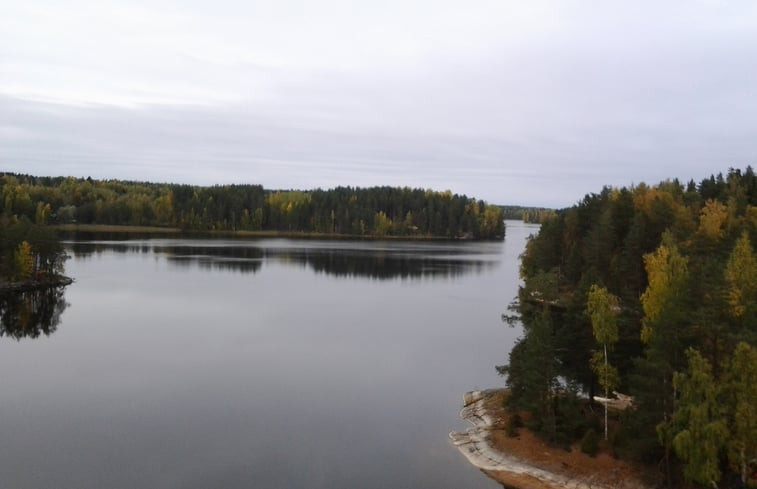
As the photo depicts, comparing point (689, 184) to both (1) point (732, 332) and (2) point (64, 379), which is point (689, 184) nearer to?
(1) point (732, 332)

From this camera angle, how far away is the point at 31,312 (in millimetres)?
50469

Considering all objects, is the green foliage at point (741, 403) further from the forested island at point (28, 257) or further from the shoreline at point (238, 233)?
the shoreline at point (238, 233)

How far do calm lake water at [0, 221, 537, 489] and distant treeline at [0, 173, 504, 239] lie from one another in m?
109

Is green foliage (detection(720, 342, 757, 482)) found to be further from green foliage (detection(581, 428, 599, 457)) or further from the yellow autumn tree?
the yellow autumn tree

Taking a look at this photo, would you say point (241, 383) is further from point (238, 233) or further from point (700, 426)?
point (238, 233)

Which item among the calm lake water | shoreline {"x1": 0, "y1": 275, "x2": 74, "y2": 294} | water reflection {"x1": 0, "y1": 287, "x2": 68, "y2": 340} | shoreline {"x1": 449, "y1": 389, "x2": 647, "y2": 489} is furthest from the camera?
shoreline {"x1": 0, "y1": 275, "x2": 74, "y2": 294}

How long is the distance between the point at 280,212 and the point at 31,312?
133 metres

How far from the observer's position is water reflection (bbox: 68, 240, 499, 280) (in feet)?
279

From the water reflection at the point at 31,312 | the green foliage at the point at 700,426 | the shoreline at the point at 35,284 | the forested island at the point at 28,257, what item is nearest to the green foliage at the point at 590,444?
the green foliage at the point at 700,426

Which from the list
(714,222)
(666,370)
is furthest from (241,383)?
(714,222)

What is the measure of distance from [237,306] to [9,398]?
2650cm

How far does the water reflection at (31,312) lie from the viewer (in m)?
43.8

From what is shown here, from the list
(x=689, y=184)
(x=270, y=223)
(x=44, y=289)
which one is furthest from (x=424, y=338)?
(x=270, y=223)

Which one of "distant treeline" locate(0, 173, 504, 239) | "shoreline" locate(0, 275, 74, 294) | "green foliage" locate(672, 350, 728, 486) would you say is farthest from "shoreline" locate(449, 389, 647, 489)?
"distant treeline" locate(0, 173, 504, 239)
